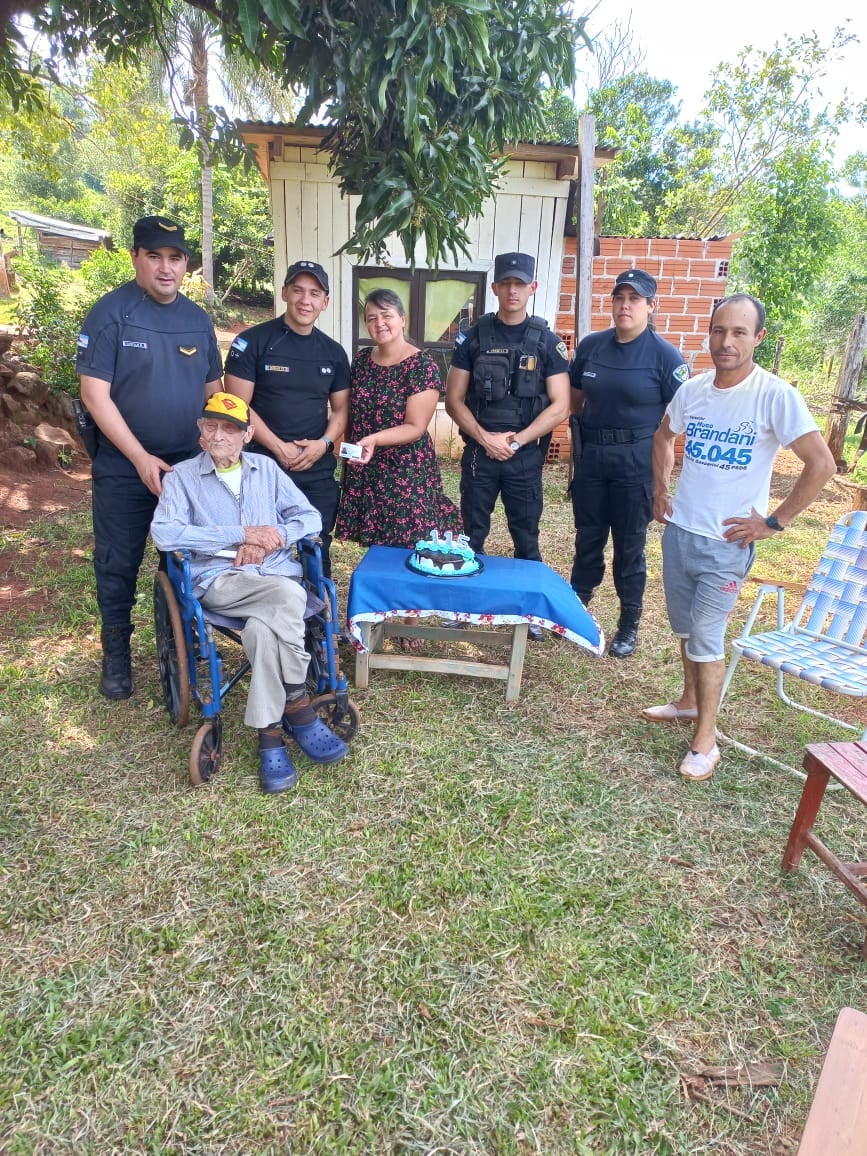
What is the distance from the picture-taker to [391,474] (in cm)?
365

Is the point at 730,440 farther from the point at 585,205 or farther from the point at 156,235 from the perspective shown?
the point at 585,205

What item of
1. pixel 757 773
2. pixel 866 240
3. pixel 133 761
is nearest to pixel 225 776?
pixel 133 761

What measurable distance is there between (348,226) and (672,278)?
3.36 meters

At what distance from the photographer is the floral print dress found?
138 inches

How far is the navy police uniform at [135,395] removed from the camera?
2.98 meters

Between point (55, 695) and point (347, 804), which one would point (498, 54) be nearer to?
point (347, 804)

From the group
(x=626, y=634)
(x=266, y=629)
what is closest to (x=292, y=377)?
(x=266, y=629)

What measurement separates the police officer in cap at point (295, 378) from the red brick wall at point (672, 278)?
472 cm

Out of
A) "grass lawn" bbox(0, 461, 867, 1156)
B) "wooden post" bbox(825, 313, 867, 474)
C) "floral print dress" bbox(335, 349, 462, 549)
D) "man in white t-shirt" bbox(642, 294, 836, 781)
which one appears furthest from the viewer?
"wooden post" bbox(825, 313, 867, 474)

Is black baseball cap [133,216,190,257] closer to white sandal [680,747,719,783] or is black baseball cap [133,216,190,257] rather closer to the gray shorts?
the gray shorts

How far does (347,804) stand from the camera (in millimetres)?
2734

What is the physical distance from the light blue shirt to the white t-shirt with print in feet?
5.15

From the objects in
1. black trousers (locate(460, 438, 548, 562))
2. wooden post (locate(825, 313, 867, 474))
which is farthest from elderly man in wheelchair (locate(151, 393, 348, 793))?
wooden post (locate(825, 313, 867, 474))

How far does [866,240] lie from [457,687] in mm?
22553
